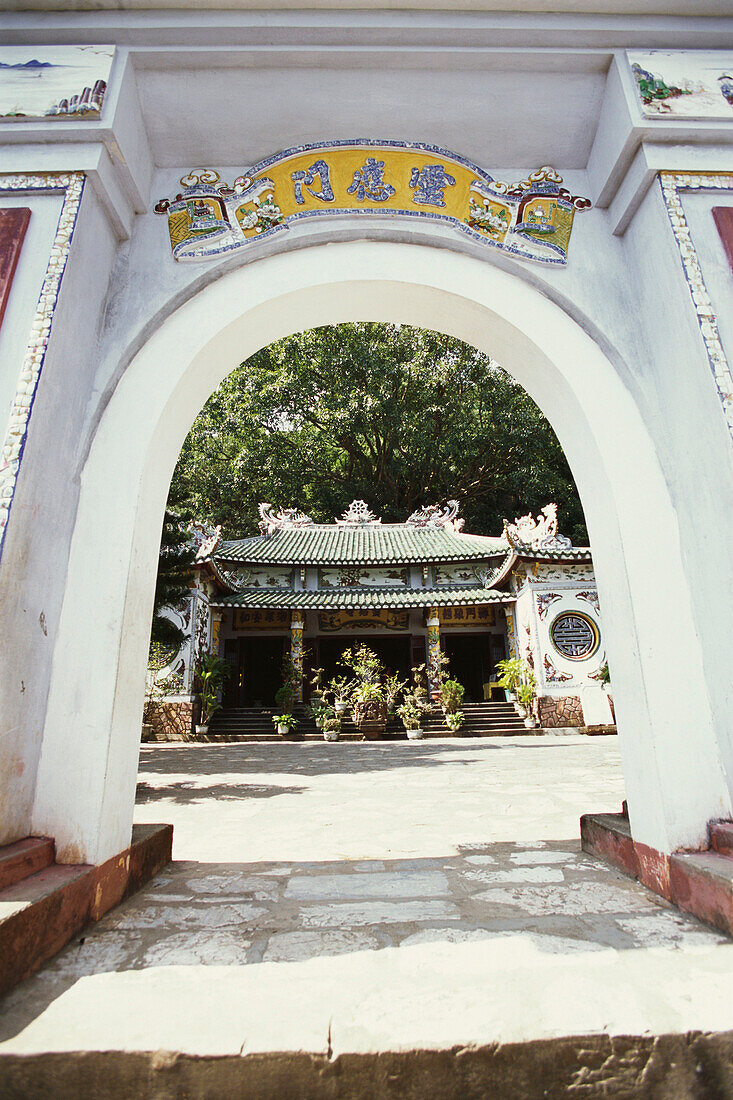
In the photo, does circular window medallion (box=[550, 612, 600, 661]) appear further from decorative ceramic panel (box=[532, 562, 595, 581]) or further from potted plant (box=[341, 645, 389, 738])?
potted plant (box=[341, 645, 389, 738])

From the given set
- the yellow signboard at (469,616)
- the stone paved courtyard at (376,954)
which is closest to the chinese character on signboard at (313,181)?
the stone paved courtyard at (376,954)

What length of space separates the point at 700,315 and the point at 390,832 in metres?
2.96

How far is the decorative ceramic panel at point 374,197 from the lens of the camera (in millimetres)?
2637

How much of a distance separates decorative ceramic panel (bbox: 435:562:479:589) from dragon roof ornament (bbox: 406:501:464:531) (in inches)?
63.6

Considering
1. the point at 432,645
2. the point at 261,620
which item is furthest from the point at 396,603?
the point at 261,620

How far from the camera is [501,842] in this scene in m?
2.89

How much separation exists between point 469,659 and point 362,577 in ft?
12.1

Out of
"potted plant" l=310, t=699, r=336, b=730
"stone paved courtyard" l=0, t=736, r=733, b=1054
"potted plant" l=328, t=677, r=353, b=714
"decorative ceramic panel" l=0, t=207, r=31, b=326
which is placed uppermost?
"decorative ceramic panel" l=0, t=207, r=31, b=326

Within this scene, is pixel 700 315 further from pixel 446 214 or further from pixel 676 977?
pixel 676 977

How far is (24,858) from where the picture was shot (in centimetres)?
169

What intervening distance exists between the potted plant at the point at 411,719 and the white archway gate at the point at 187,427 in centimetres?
1050

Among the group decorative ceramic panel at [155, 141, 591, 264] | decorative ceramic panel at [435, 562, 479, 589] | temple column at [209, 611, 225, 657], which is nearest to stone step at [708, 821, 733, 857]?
decorative ceramic panel at [155, 141, 591, 264]

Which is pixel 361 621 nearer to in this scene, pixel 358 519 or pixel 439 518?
pixel 358 519

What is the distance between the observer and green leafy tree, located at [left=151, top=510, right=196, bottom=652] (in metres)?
6.19
